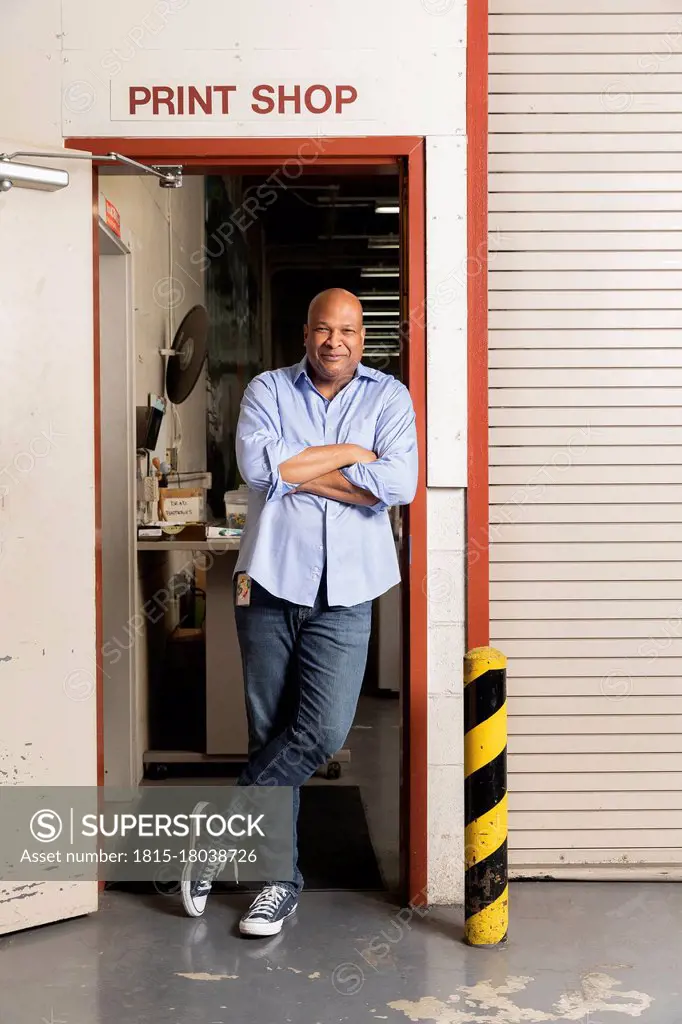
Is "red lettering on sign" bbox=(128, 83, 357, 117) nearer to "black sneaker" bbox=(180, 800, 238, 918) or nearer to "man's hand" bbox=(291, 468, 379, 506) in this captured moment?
"man's hand" bbox=(291, 468, 379, 506)

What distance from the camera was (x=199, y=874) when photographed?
3043mm

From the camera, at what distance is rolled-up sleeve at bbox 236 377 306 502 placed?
2.83 meters

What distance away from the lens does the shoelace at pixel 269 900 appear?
9.53 feet

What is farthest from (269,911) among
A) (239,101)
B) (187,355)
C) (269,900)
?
(187,355)

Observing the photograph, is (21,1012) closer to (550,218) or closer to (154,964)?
(154,964)

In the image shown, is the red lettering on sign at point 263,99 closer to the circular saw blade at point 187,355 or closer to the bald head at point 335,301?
the bald head at point 335,301

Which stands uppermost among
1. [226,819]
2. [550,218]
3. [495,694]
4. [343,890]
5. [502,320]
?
[550,218]

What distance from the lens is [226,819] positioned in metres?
3.08

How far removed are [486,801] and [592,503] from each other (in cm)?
113

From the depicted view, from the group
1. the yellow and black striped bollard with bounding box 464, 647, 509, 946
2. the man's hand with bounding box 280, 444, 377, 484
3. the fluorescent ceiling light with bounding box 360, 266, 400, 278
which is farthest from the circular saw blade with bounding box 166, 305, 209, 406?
the fluorescent ceiling light with bounding box 360, 266, 400, 278

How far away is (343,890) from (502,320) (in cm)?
201

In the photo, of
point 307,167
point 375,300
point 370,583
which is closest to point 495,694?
point 370,583

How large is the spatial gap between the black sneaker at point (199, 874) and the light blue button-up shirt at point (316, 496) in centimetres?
86

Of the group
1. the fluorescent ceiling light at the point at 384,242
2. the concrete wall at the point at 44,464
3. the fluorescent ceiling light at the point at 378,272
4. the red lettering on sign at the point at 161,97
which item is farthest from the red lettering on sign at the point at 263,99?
the fluorescent ceiling light at the point at 378,272
